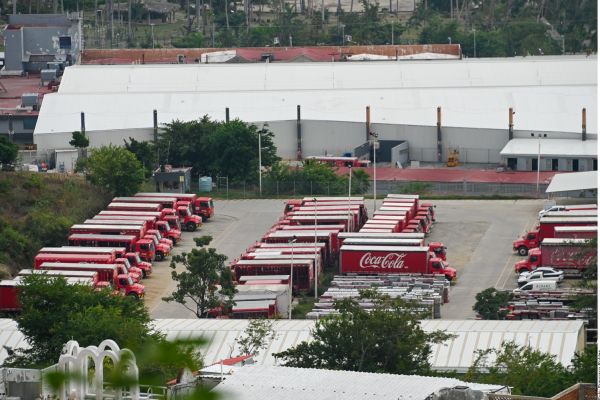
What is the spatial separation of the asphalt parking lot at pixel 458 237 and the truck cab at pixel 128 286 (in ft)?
0.91

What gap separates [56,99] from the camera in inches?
3036

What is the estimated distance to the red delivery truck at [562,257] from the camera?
52.4 m

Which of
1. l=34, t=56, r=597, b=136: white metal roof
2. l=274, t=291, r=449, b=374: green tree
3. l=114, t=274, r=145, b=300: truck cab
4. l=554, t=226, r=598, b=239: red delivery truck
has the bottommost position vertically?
l=114, t=274, r=145, b=300: truck cab

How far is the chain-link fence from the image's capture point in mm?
65188

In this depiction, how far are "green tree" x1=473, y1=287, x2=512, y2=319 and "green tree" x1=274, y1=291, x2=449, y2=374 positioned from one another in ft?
28.4

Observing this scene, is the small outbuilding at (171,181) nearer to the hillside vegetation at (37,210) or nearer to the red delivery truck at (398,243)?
the hillside vegetation at (37,210)

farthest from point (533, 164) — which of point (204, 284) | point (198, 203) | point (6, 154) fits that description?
point (204, 284)

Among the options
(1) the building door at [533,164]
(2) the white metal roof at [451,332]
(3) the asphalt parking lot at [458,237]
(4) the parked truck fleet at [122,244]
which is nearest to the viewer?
(2) the white metal roof at [451,332]

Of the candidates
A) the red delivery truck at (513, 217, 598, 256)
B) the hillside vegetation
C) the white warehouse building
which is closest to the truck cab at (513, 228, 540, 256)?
the red delivery truck at (513, 217, 598, 256)

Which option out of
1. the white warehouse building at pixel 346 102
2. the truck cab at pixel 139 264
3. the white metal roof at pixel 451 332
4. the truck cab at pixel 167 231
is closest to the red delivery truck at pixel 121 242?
the truck cab at pixel 139 264

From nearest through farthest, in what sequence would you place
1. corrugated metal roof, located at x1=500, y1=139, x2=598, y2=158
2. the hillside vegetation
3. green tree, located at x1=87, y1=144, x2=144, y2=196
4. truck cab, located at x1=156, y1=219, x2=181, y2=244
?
the hillside vegetation, truck cab, located at x1=156, y1=219, x2=181, y2=244, green tree, located at x1=87, y1=144, x2=144, y2=196, corrugated metal roof, located at x1=500, y1=139, x2=598, y2=158

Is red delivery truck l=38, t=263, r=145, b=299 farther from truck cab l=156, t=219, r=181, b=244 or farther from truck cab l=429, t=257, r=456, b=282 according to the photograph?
truck cab l=429, t=257, r=456, b=282

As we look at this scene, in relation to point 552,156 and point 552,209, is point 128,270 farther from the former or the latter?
point 552,156

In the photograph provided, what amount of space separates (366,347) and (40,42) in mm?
59146
